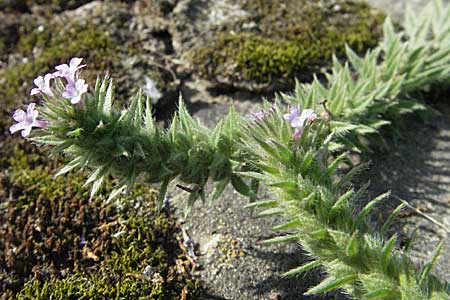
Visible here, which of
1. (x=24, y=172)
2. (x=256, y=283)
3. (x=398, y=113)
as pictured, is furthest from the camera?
(x=398, y=113)

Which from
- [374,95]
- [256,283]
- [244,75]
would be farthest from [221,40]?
[256,283]

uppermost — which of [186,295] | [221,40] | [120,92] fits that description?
[221,40]

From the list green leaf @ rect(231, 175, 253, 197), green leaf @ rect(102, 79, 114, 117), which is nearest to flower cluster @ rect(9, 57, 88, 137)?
green leaf @ rect(102, 79, 114, 117)

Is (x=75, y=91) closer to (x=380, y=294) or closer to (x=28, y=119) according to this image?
(x=28, y=119)

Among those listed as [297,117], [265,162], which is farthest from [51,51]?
[297,117]

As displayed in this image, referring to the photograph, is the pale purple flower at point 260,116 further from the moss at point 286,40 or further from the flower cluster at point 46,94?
the moss at point 286,40

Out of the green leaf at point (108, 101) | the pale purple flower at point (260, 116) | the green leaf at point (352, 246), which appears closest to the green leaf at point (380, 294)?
the green leaf at point (352, 246)

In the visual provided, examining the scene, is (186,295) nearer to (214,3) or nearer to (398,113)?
(398,113)
